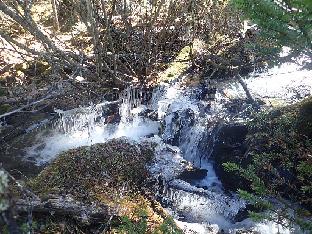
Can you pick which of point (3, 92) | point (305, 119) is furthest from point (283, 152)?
point (3, 92)

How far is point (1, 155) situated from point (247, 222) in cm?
436

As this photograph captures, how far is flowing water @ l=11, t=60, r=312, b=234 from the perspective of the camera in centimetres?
581

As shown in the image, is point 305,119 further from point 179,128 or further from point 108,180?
point 108,180

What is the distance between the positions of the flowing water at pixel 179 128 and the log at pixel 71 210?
1.37 metres

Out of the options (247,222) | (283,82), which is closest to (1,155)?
(247,222)

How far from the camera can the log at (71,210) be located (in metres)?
4.25

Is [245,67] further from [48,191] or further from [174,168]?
[48,191]

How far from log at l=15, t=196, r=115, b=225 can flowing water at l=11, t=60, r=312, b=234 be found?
1.37 meters

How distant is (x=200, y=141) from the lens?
6.99 meters

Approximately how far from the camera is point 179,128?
24.3 feet

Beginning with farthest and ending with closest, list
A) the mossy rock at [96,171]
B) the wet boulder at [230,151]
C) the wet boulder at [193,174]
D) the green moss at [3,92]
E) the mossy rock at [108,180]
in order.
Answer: the green moss at [3,92], the wet boulder at [193,174], the wet boulder at [230,151], the mossy rock at [96,171], the mossy rock at [108,180]

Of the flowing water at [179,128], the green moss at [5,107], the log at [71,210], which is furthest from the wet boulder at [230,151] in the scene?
the green moss at [5,107]

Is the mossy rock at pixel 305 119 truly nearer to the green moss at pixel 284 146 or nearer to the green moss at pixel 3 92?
the green moss at pixel 284 146

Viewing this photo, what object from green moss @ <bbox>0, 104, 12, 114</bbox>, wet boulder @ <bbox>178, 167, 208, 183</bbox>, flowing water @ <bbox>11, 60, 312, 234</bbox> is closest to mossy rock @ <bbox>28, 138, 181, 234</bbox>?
flowing water @ <bbox>11, 60, 312, 234</bbox>
